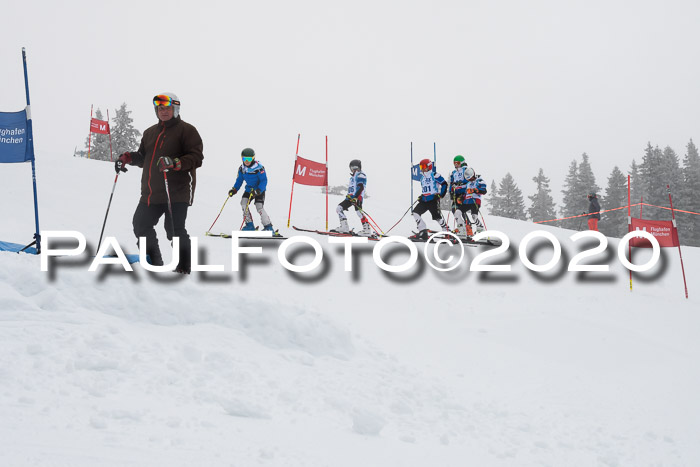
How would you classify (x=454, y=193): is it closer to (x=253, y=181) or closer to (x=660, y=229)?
(x=660, y=229)

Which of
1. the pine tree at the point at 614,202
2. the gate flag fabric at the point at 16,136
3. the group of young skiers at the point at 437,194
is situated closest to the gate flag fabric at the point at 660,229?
the group of young skiers at the point at 437,194

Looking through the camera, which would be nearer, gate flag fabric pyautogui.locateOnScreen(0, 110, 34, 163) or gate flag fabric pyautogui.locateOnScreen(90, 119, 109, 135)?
gate flag fabric pyautogui.locateOnScreen(0, 110, 34, 163)

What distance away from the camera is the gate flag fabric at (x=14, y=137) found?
6.07 metres

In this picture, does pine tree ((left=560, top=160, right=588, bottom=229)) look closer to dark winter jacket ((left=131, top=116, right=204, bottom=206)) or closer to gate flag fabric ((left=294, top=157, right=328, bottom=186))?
gate flag fabric ((left=294, top=157, right=328, bottom=186))

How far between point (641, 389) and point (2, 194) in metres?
13.1

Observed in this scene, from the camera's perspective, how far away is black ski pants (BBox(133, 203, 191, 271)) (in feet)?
17.8

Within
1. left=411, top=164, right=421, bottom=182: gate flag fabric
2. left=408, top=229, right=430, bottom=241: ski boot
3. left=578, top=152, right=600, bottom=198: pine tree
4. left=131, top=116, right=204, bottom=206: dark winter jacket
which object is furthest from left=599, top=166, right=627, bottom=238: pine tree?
left=131, top=116, right=204, bottom=206: dark winter jacket

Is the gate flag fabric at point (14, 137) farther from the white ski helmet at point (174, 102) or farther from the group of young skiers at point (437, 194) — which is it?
the group of young skiers at point (437, 194)

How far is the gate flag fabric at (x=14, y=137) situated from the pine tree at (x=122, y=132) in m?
32.5

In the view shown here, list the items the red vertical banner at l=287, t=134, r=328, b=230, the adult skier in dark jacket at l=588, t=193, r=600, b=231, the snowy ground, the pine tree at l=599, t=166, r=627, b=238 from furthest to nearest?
1. the pine tree at l=599, t=166, r=627, b=238
2. the adult skier in dark jacket at l=588, t=193, r=600, b=231
3. the red vertical banner at l=287, t=134, r=328, b=230
4. the snowy ground

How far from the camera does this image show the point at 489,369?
15.5 feet

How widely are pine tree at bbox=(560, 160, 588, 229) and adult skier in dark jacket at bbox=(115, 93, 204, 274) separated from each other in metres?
41.2

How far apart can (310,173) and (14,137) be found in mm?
8462

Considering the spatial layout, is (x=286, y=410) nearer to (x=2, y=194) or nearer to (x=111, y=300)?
(x=111, y=300)
